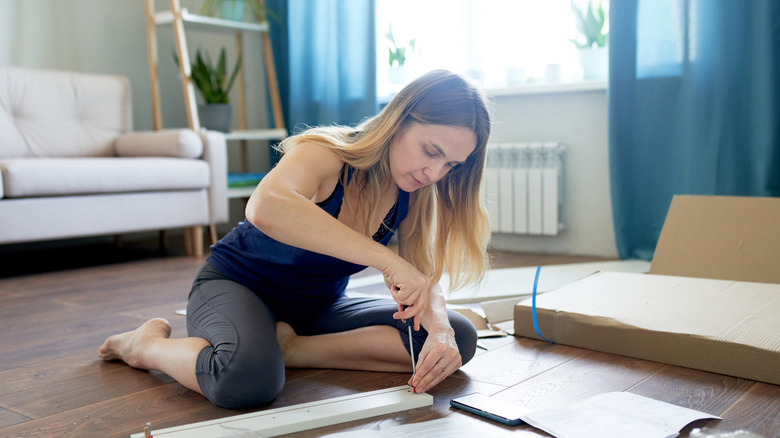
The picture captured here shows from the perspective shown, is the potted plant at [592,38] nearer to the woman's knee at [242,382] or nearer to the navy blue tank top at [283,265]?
the navy blue tank top at [283,265]

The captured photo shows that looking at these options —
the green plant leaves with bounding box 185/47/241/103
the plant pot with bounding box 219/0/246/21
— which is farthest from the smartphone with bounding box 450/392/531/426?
the plant pot with bounding box 219/0/246/21

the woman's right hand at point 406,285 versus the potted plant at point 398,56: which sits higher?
the potted plant at point 398,56

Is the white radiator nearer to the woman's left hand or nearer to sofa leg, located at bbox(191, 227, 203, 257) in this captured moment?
sofa leg, located at bbox(191, 227, 203, 257)

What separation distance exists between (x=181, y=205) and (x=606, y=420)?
2.35 meters

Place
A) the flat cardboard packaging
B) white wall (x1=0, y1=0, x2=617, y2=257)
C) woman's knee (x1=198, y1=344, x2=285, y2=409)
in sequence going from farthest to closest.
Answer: white wall (x1=0, y1=0, x2=617, y2=257)
the flat cardboard packaging
woman's knee (x1=198, y1=344, x2=285, y2=409)

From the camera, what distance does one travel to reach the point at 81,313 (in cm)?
195

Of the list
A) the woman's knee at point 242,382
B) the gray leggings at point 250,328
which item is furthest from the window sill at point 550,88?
the woman's knee at point 242,382

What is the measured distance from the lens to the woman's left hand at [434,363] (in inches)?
45.1

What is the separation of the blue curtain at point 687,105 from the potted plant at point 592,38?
24cm

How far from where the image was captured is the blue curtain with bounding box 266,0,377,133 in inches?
132

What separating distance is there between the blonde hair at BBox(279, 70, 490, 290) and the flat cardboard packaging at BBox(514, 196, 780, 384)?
0.30 meters

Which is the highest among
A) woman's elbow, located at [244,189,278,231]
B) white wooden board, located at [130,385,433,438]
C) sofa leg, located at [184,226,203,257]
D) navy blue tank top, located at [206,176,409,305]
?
woman's elbow, located at [244,189,278,231]

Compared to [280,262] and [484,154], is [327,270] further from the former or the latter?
[484,154]

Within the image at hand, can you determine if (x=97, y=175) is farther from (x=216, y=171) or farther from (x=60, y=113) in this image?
(x=60, y=113)
